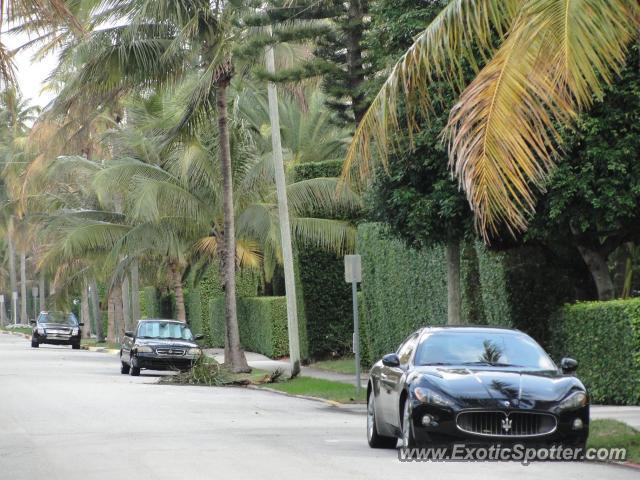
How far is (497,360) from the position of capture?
13.4 metres

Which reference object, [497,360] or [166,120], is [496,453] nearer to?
[497,360]

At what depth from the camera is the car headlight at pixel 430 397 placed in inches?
476

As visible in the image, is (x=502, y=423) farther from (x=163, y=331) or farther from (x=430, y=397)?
(x=163, y=331)

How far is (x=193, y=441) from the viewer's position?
15.2 metres

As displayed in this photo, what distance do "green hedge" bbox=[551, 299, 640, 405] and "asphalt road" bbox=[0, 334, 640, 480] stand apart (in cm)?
393

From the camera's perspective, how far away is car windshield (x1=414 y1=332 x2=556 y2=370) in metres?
13.4

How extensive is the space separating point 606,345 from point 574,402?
770cm

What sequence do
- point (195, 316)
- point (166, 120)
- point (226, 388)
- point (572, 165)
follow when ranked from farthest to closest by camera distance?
point (195, 316), point (166, 120), point (226, 388), point (572, 165)

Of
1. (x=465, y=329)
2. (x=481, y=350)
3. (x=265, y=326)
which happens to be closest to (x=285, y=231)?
(x=265, y=326)

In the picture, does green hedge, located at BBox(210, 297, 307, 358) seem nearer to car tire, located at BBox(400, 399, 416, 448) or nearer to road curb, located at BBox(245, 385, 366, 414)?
road curb, located at BBox(245, 385, 366, 414)

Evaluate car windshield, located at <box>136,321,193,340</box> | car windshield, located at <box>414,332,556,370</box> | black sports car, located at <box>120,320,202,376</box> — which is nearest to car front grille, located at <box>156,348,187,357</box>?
black sports car, located at <box>120,320,202,376</box>

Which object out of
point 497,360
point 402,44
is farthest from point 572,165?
point 497,360

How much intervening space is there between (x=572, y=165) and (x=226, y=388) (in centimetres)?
1140

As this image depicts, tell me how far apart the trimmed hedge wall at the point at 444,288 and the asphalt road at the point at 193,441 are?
168 inches
